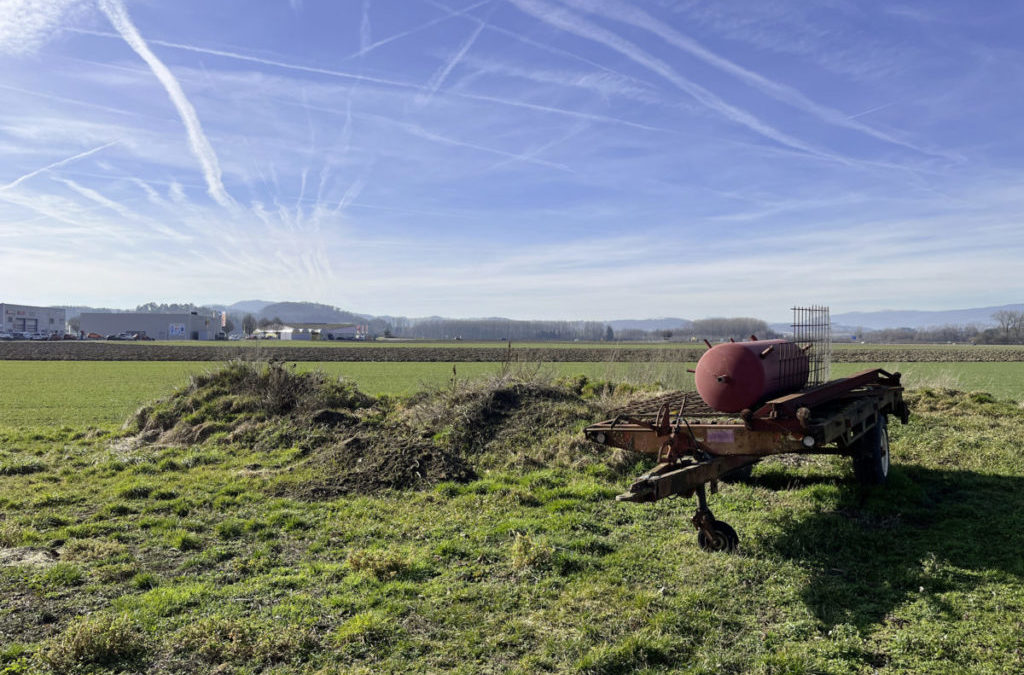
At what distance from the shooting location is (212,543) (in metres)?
7.13

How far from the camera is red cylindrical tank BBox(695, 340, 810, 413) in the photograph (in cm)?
671

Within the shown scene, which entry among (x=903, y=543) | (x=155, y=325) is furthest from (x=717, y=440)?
(x=155, y=325)

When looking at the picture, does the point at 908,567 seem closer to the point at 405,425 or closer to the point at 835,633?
the point at 835,633

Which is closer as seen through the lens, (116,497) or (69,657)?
(69,657)

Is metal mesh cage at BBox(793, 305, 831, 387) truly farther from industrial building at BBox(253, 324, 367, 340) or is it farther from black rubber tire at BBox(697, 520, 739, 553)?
industrial building at BBox(253, 324, 367, 340)

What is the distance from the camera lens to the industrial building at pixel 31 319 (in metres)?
126

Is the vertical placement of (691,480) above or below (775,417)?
below

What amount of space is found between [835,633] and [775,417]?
195 cm

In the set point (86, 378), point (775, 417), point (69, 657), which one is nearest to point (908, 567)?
point (775, 417)

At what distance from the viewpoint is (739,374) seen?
6.71 metres

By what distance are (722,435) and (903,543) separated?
2143 millimetres

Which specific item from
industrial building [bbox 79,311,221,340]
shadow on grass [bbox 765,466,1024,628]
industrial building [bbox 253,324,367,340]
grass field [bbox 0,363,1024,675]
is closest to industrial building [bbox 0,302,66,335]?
industrial building [bbox 79,311,221,340]

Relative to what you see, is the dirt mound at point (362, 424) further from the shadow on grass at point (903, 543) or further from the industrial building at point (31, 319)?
the industrial building at point (31, 319)

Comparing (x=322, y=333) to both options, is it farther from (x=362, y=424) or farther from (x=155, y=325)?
(x=362, y=424)
